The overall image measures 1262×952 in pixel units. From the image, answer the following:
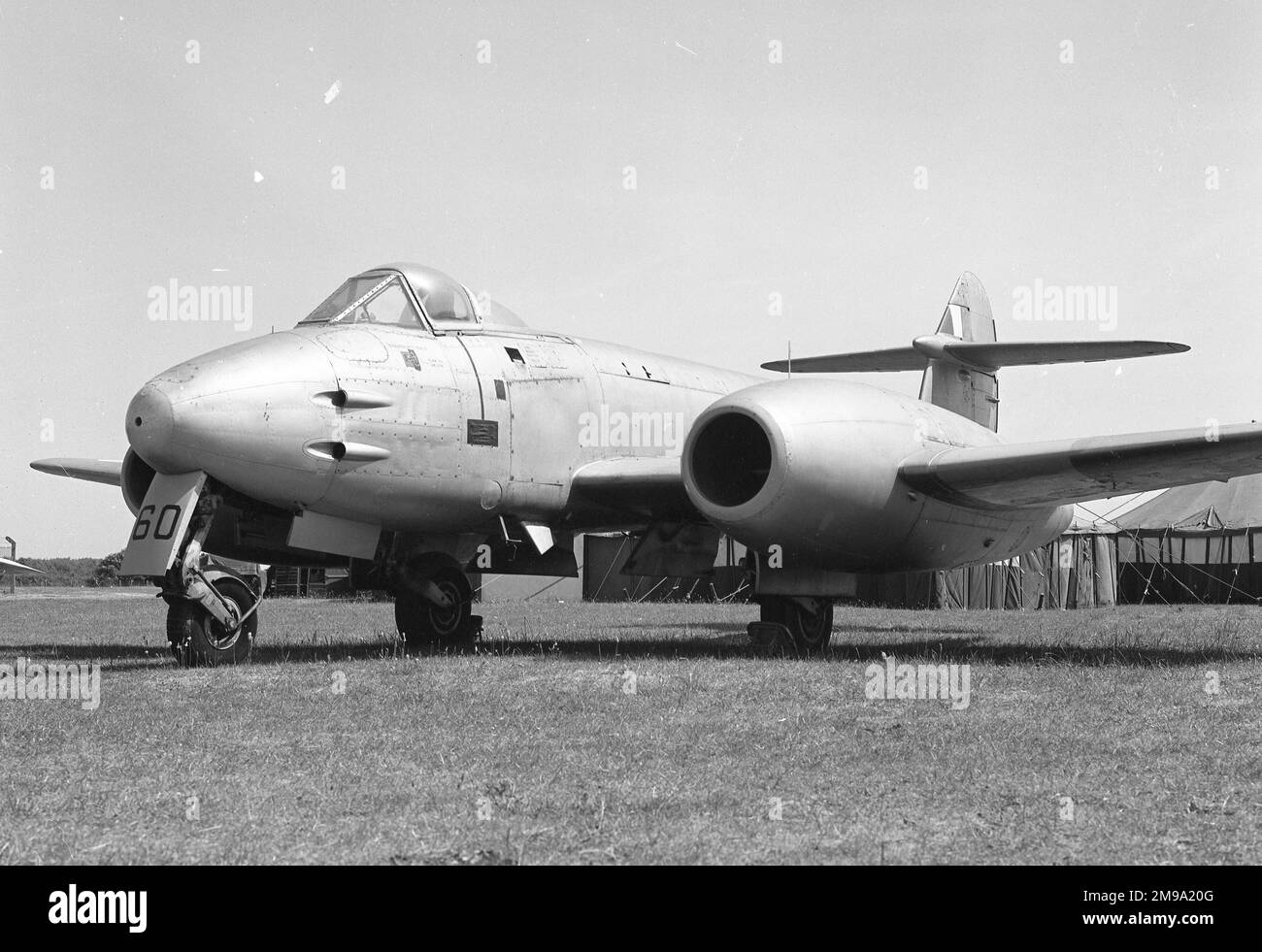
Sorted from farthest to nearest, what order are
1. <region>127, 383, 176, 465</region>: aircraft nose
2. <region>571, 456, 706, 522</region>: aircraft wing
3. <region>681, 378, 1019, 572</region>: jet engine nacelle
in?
<region>571, 456, 706, 522</region>: aircraft wing < <region>681, 378, 1019, 572</region>: jet engine nacelle < <region>127, 383, 176, 465</region>: aircraft nose

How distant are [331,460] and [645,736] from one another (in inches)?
184

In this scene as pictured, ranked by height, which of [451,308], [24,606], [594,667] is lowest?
[24,606]

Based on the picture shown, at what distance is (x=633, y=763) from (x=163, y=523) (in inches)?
219

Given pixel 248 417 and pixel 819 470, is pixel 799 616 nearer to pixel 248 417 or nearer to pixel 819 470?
pixel 819 470

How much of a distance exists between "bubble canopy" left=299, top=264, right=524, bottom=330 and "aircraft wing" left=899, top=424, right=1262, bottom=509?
4.53 m

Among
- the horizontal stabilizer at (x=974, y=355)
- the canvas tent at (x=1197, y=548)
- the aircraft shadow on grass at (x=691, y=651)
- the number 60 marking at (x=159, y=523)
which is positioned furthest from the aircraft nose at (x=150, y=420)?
the canvas tent at (x=1197, y=548)

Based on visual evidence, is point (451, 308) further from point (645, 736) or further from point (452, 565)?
point (645, 736)

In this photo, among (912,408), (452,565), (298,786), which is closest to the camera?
(298,786)

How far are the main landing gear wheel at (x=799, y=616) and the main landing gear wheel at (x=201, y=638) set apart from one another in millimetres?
5037

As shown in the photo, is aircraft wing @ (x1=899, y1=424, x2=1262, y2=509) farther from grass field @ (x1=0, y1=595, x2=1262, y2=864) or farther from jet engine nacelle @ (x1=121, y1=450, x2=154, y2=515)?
jet engine nacelle @ (x1=121, y1=450, x2=154, y2=515)

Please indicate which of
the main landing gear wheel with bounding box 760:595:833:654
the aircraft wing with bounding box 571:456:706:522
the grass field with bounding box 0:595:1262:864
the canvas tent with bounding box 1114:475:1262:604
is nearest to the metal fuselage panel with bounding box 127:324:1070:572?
the aircraft wing with bounding box 571:456:706:522

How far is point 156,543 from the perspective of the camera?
1027 centimetres

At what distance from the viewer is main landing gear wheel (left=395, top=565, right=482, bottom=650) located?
12562 mm
